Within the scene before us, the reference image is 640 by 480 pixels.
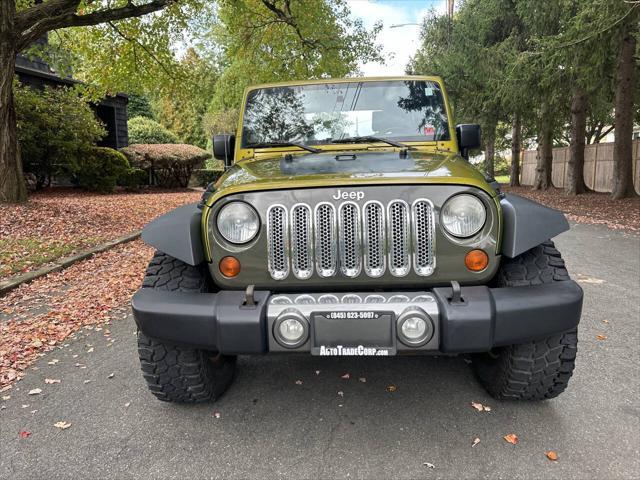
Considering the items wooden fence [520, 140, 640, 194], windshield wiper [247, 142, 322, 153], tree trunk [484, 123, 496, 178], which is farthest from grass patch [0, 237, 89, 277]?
wooden fence [520, 140, 640, 194]

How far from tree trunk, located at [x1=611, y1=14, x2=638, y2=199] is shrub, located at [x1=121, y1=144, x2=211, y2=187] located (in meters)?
16.0

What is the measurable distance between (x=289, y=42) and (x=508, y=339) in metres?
16.9

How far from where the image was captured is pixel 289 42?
56.7 feet

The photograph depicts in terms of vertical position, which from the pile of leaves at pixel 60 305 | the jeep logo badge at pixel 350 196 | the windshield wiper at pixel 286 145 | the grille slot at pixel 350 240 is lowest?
the pile of leaves at pixel 60 305

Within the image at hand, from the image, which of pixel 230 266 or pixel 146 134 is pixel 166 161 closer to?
pixel 146 134

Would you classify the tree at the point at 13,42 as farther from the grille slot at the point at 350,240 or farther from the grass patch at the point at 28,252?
the grille slot at the point at 350,240

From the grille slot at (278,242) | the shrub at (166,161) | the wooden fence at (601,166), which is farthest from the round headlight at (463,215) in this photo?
the shrub at (166,161)

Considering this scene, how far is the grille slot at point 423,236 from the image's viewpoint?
93.5 inches

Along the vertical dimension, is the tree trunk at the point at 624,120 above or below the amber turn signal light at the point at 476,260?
above

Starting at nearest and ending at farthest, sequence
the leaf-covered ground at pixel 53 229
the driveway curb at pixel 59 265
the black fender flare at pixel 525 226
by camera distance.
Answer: the black fender flare at pixel 525 226 → the driveway curb at pixel 59 265 → the leaf-covered ground at pixel 53 229

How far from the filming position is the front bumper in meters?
2.18

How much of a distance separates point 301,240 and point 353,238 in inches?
9.9

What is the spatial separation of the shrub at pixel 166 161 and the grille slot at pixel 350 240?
18875 millimetres

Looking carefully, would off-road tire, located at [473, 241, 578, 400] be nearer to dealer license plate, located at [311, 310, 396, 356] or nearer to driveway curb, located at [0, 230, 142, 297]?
dealer license plate, located at [311, 310, 396, 356]
